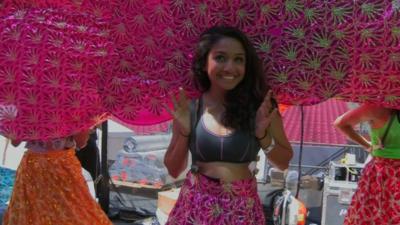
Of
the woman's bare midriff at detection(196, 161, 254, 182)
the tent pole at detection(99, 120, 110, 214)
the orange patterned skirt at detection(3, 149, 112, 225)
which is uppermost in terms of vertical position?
the woman's bare midriff at detection(196, 161, 254, 182)

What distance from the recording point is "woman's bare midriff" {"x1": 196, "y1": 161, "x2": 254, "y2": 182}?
2002 millimetres

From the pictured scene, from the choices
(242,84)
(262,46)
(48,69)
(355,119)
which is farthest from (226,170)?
(48,69)

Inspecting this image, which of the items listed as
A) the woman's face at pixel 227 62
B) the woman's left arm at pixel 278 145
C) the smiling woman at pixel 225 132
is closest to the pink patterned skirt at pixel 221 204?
the smiling woman at pixel 225 132

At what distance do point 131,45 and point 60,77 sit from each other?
32 cm

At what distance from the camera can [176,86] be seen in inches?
85.0

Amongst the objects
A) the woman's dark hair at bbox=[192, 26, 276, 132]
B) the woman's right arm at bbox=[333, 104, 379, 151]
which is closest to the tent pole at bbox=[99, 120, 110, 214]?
the woman's right arm at bbox=[333, 104, 379, 151]

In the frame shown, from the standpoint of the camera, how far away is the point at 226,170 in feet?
6.58

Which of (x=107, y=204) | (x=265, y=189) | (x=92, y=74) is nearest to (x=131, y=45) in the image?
(x=92, y=74)

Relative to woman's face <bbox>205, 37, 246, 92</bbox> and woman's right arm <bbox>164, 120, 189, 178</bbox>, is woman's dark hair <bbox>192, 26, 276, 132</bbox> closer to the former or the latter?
woman's face <bbox>205, 37, 246, 92</bbox>

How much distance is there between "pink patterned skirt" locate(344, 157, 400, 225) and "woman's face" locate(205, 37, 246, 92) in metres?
0.83

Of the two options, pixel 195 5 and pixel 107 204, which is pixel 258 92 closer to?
pixel 195 5

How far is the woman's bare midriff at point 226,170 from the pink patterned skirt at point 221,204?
0.02 meters

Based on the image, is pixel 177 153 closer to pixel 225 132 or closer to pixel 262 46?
pixel 225 132

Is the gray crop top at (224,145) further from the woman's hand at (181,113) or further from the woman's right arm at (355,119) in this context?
the woman's right arm at (355,119)
